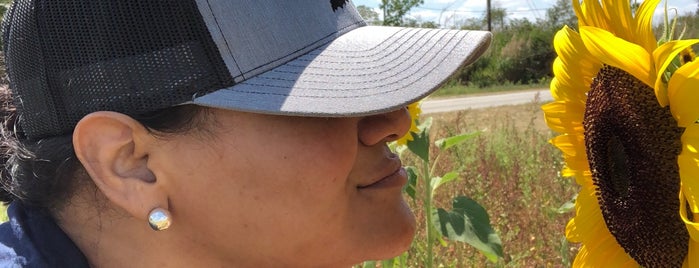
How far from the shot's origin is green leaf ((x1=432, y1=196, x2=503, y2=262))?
2.05m

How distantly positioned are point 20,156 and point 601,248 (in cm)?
91

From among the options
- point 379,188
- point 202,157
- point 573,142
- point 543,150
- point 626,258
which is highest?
point 202,157

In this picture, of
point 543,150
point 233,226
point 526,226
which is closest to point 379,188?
point 233,226

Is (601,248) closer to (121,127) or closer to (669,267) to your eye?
(669,267)

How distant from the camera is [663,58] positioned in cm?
96

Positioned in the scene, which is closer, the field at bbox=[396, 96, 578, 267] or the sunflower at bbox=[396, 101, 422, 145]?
the sunflower at bbox=[396, 101, 422, 145]

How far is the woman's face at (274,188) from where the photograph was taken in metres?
1.00

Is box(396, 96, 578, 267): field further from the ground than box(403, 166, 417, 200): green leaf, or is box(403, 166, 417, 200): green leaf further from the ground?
box(403, 166, 417, 200): green leaf

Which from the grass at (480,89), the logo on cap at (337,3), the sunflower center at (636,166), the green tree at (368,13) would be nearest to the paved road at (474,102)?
the grass at (480,89)

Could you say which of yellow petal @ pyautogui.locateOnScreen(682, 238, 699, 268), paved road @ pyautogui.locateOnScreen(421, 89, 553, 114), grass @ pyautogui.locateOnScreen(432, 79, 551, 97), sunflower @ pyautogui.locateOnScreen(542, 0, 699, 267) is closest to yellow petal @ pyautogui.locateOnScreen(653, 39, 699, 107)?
sunflower @ pyautogui.locateOnScreen(542, 0, 699, 267)

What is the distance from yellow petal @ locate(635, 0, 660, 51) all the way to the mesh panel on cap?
1.79 feet

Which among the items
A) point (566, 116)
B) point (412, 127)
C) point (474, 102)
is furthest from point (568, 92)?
point (474, 102)

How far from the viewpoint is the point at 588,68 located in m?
1.24

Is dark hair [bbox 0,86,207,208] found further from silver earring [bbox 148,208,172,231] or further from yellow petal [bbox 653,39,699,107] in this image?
yellow petal [bbox 653,39,699,107]
